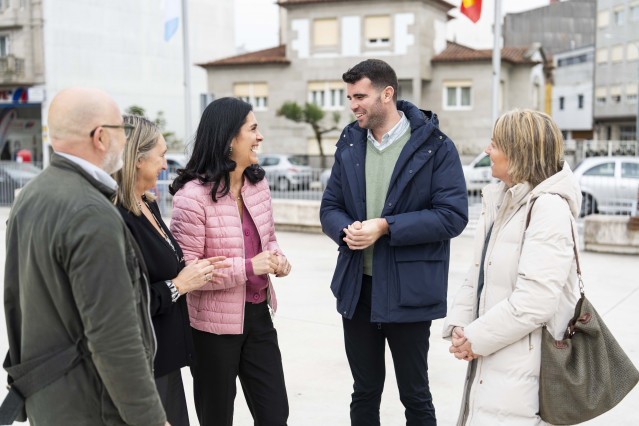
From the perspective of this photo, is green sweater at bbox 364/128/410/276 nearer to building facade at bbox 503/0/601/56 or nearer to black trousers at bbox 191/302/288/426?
black trousers at bbox 191/302/288/426

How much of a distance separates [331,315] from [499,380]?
12.4 feet

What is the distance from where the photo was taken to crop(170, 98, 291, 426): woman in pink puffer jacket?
2984mm

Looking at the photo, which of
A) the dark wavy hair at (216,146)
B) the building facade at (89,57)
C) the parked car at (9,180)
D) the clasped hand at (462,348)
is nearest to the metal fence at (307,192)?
the parked car at (9,180)

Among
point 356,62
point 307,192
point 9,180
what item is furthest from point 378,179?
point 356,62

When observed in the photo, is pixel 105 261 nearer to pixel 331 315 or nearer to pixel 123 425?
pixel 123 425

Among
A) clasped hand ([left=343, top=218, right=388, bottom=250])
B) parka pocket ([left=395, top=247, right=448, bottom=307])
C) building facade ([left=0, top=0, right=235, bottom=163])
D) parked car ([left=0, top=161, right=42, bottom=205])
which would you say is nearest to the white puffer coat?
parka pocket ([left=395, top=247, right=448, bottom=307])

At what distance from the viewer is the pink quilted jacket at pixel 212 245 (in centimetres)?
296

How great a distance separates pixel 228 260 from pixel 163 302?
0.42 meters

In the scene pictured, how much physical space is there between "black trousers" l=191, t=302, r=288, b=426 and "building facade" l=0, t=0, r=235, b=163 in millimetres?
28442

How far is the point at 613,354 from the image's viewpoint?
2.51 m

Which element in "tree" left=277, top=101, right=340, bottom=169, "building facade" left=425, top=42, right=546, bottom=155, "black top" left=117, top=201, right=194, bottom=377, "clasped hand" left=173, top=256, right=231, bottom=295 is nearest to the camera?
"black top" left=117, top=201, right=194, bottom=377

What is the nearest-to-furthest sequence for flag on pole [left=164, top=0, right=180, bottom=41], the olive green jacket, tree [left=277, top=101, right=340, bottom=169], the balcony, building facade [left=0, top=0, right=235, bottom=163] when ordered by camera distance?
1. the olive green jacket
2. flag on pole [left=164, top=0, right=180, bottom=41]
3. the balcony
4. building facade [left=0, top=0, right=235, bottom=163]
5. tree [left=277, top=101, right=340, bottom=169]

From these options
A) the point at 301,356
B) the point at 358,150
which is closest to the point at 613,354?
the point at 358,150

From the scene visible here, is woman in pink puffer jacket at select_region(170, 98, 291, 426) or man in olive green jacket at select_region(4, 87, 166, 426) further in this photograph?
woman in pink puffer jacket at select_region(170, 98, 291, 426)
